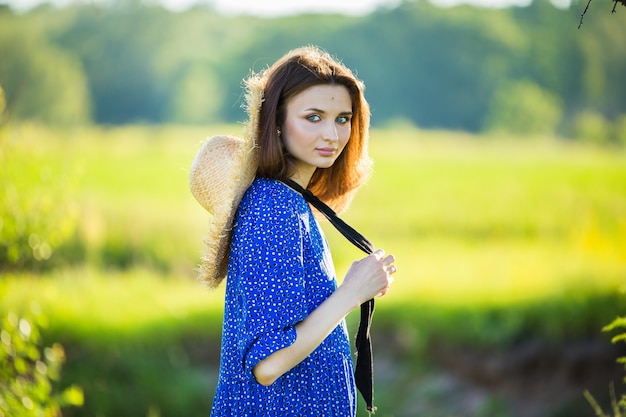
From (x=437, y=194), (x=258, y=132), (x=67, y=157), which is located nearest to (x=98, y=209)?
(x=437, y=194)

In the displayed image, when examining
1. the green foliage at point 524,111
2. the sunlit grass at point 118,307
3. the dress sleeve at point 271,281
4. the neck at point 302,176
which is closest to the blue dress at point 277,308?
the dress sleeve at point 271,281

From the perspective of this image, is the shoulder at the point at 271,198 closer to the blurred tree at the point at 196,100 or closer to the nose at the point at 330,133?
the nose at the point at 330,133

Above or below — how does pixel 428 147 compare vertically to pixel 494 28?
below

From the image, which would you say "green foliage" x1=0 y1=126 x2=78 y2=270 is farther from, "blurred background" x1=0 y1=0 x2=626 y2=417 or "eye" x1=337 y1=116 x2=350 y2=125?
"eye" x1=337 y1=116 x2=350 y2=125

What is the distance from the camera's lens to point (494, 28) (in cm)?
3184

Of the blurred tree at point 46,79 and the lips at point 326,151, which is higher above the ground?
the blurred tree at point 46,79

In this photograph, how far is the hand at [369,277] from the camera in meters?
2.04

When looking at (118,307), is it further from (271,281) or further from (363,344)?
(271,281)

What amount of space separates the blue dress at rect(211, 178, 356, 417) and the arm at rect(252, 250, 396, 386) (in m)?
0.02

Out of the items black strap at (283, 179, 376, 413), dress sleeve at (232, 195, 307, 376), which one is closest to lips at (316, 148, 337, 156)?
black strap at (283, 179, 376, 413)

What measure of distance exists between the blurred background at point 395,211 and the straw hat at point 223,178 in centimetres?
14

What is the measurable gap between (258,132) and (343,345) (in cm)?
65

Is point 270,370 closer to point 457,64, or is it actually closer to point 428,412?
point 428,412

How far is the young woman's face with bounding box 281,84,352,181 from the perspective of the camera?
2.21 m
